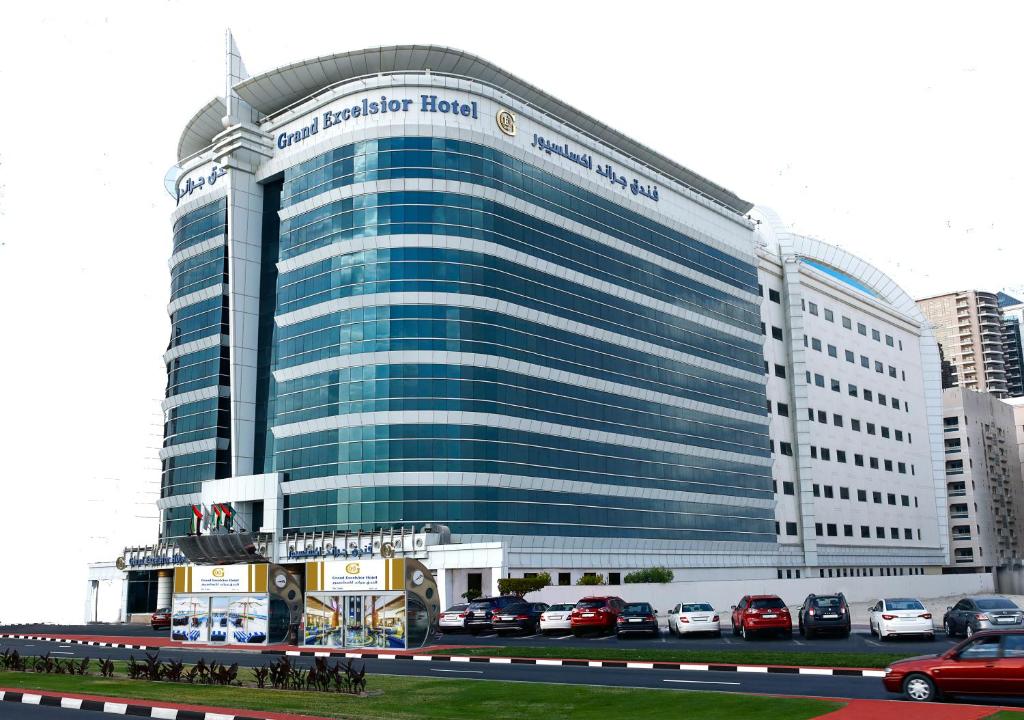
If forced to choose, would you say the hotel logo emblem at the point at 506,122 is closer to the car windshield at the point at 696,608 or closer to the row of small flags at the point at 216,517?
the row of small flags at the point at 216,517

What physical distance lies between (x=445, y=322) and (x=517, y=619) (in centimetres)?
2716

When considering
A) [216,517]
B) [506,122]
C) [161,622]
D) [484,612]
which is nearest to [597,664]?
[484,612]

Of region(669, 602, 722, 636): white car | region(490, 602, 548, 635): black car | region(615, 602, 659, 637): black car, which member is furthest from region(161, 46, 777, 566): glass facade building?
region(669, 602, 722, 636): white car

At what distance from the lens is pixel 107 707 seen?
22.8 metres

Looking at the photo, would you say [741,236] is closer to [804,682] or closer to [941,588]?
[941,588]

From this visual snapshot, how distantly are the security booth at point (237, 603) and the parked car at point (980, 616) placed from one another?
26.8 meters

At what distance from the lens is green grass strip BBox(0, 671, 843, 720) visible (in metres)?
19.5

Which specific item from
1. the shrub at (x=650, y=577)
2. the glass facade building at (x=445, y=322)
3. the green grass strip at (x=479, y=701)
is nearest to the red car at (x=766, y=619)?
the green grass strip at (x=479, y=701)

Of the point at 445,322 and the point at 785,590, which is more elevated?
the point at 445,322

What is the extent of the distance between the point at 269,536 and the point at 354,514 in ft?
29.0

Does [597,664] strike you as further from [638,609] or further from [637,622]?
[638,609]

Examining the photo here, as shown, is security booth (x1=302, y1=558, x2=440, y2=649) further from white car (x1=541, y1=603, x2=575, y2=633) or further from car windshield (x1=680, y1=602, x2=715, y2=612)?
car windshield (x1=680, y1=602, x2=715, y2=612)

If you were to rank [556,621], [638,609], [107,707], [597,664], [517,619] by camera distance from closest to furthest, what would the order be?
[107,707]
[597,664]
[638,609]
[556,621]
[517,619]

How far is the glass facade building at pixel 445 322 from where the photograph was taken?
70062 millimetres
